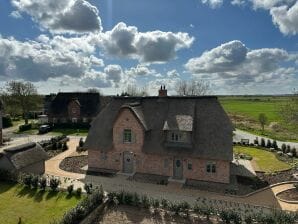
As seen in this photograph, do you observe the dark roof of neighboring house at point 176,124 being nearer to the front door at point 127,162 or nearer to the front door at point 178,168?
the front door at point 178,168

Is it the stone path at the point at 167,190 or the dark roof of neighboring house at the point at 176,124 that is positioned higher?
the dark roof of neighboring house at the point at 176,124

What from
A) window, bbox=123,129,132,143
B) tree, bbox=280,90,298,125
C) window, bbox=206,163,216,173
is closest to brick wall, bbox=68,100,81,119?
window, bbox=123,129,132,143

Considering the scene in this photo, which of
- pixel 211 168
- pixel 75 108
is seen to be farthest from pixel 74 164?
pixel 75 108

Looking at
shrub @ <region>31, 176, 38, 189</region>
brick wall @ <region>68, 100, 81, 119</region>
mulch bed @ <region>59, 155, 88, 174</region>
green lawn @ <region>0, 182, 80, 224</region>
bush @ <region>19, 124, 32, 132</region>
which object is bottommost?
green lawn @ <region>0, 182, 80, 224</region>

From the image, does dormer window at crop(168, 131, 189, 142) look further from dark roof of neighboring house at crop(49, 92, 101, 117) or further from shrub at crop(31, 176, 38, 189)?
dark roof of neighboring house at crop(49, 92, 101, 117)

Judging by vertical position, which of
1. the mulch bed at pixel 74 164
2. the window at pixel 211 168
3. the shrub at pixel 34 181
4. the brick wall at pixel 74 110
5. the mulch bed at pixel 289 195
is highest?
the brick wall at pixel 74 110

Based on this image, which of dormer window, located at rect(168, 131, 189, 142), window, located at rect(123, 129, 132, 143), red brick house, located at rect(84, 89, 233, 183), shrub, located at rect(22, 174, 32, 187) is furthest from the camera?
window, located at rect(123, 129, 132, 143)

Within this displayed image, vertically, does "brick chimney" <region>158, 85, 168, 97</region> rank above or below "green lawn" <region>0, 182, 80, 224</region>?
above

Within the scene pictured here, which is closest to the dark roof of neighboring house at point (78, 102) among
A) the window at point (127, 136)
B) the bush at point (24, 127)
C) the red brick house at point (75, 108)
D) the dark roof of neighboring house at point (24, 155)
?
the red brick house at point (75, 108)
